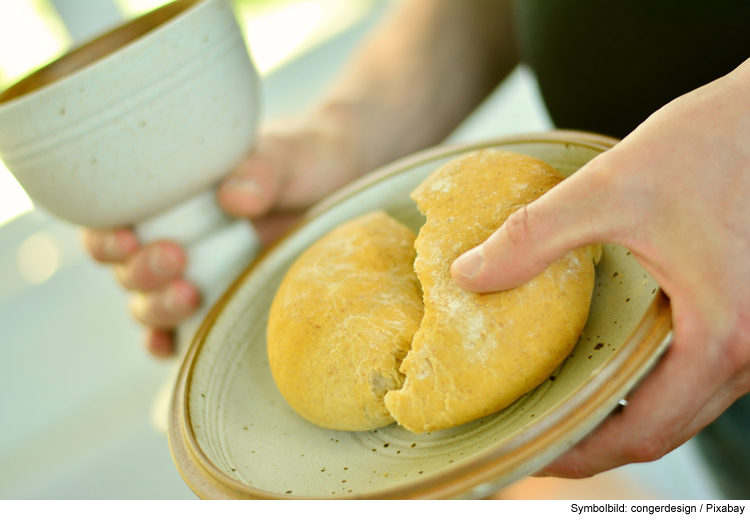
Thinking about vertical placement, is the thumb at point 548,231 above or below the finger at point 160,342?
above

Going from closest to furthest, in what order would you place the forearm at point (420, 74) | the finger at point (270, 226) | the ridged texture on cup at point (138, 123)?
the ridged texture on cup at point (138, 123) < the finger at point (270, 226) < the forearm at point (420, 74)

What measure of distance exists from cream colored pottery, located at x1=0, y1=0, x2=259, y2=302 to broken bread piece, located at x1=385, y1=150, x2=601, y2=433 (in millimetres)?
338

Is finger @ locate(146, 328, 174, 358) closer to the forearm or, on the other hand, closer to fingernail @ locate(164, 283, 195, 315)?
fingernail @ locate(164, 283, 195, 315)

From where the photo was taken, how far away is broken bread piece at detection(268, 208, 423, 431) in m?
0.54

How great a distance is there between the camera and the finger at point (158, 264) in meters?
0.77

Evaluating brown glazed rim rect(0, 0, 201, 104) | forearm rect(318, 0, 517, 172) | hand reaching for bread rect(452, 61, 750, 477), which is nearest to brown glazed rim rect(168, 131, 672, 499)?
hand reaching for bread rect(452, 61, 750, 477)

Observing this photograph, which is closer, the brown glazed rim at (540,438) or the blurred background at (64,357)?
the brown glazed rim at (540,438)

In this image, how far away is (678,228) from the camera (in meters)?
0.42

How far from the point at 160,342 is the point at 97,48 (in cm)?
58

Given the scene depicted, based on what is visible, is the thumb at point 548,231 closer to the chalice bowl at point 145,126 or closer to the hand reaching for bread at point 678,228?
the hand reaching for bread at point 678,228

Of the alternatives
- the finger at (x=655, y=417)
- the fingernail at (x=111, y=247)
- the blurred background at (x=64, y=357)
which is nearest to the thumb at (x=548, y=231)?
the finger at (x=655, y=417)

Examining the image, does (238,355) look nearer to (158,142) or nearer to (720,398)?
(158,142)

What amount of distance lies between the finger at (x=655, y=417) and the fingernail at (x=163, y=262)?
0.56 m
